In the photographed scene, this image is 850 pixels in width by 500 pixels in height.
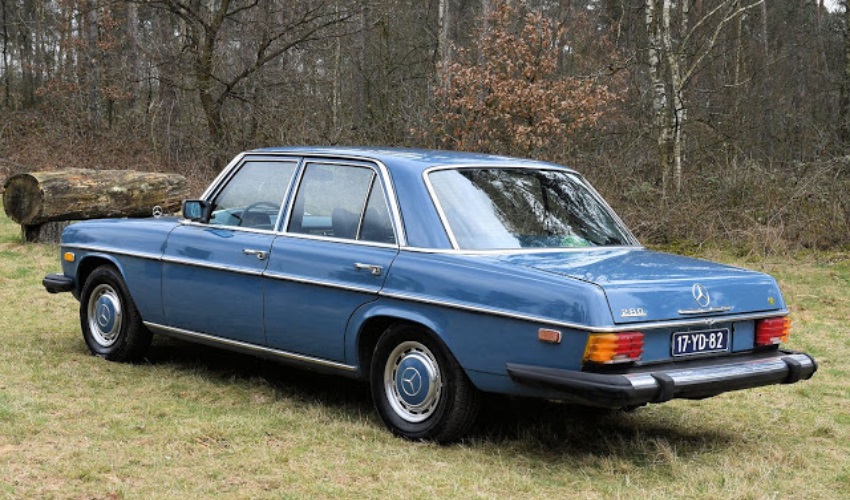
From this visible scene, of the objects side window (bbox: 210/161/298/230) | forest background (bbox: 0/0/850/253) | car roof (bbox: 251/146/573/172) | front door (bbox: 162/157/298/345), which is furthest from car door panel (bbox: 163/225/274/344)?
forest background (bbox: 0/0/850/253)

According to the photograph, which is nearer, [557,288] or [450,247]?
[557,288]

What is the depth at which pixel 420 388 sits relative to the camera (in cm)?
→ 541

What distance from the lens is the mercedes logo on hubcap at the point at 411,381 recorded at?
542cm

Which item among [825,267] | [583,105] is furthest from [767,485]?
[583,105]

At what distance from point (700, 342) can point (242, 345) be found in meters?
2.80

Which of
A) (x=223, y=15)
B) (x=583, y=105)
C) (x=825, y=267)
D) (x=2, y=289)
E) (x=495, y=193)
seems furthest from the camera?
(x=223, y=15)

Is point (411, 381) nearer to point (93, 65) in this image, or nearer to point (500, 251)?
point (500, 251)

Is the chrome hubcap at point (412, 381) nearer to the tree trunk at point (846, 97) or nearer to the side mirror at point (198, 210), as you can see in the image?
the side mirror at point (198, 210)

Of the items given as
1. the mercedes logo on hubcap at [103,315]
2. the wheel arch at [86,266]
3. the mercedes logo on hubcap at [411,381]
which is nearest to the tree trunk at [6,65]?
the wheel arch at [86,266]

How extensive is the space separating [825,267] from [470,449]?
934 centimetres

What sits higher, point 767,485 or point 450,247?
point 450,247

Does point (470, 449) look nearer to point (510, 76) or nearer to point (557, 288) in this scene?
point (557, 288)

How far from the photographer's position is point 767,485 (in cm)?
481

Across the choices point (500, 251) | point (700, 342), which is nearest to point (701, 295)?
point (700, 342)
